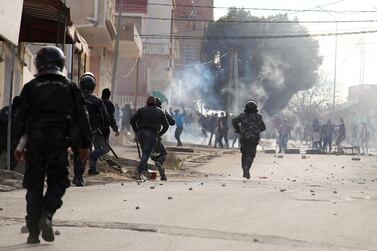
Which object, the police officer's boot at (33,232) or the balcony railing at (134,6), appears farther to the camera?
the balcony railing at (134,6)

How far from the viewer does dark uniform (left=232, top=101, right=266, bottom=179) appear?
16.0 metres

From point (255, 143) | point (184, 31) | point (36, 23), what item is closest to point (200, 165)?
point (255, 143)

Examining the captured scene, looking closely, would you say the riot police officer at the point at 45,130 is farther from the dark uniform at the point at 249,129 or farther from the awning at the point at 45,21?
the dark uniform at the point at 249,129

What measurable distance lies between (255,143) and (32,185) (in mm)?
10253

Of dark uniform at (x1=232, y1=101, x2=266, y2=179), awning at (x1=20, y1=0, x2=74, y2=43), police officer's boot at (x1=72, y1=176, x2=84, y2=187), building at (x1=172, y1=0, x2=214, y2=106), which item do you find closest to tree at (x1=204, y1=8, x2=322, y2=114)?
building at (x1=172, y1=0, x2=214, y2=106)

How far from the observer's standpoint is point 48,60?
20.4ft

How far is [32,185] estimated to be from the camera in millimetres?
6176

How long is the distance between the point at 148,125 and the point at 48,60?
25.9ft

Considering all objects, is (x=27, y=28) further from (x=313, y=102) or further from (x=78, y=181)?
(x=313, y=102)

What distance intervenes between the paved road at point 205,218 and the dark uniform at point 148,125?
196cm

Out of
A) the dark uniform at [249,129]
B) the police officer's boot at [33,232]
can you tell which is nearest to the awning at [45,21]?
the dark uniform at [249,129]

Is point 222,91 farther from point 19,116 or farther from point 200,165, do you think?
point 19,116

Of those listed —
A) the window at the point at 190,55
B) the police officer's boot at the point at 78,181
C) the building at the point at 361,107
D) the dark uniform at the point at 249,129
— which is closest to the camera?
the police officer's boot at the point at 78,181

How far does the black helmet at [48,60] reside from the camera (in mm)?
6207
